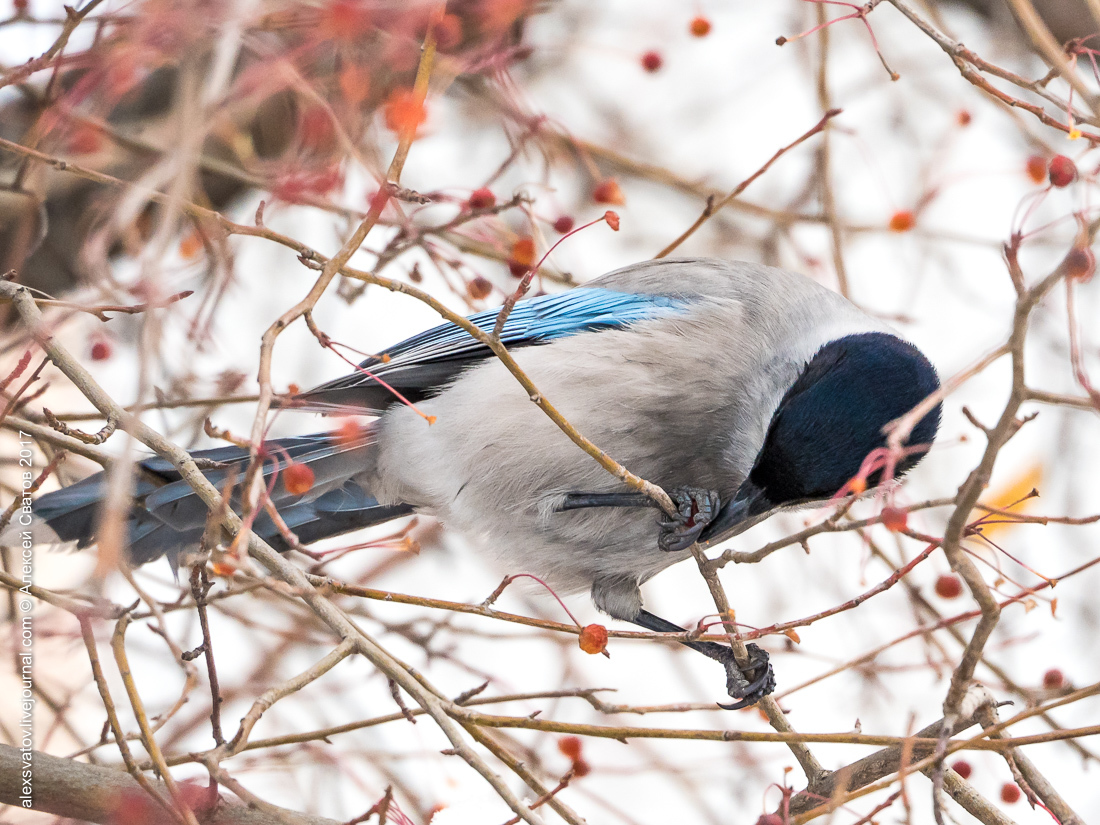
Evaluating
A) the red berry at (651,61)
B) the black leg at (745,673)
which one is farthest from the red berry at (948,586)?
the red berry at (651,61)

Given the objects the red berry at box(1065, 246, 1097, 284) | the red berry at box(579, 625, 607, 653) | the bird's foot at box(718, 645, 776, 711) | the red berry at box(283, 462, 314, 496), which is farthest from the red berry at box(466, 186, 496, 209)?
the red berry at box(1065, 246, 1097, 284)

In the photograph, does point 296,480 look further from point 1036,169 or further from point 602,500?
point 1036,169

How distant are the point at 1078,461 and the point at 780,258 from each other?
1.92m

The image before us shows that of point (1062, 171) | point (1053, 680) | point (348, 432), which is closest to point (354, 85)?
point (348, 432)

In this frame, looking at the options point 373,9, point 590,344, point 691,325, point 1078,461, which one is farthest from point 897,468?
point 1078,461

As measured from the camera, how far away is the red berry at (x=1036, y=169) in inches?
146

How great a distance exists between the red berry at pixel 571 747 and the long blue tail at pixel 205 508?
1089mm

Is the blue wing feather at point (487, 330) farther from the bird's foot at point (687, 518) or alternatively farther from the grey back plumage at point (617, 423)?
the bird's foot at point (687, 518)

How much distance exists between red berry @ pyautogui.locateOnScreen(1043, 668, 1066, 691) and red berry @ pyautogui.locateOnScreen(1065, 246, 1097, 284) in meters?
2.06

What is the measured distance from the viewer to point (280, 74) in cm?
306

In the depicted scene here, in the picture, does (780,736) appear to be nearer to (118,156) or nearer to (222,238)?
(222,238)

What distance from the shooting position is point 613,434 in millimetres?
3691

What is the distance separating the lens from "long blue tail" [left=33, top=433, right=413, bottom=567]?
356 centimetres

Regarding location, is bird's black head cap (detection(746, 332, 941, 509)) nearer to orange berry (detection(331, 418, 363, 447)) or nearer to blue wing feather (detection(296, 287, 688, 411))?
blue wing feather (detection(296, 287, 688, 411))
